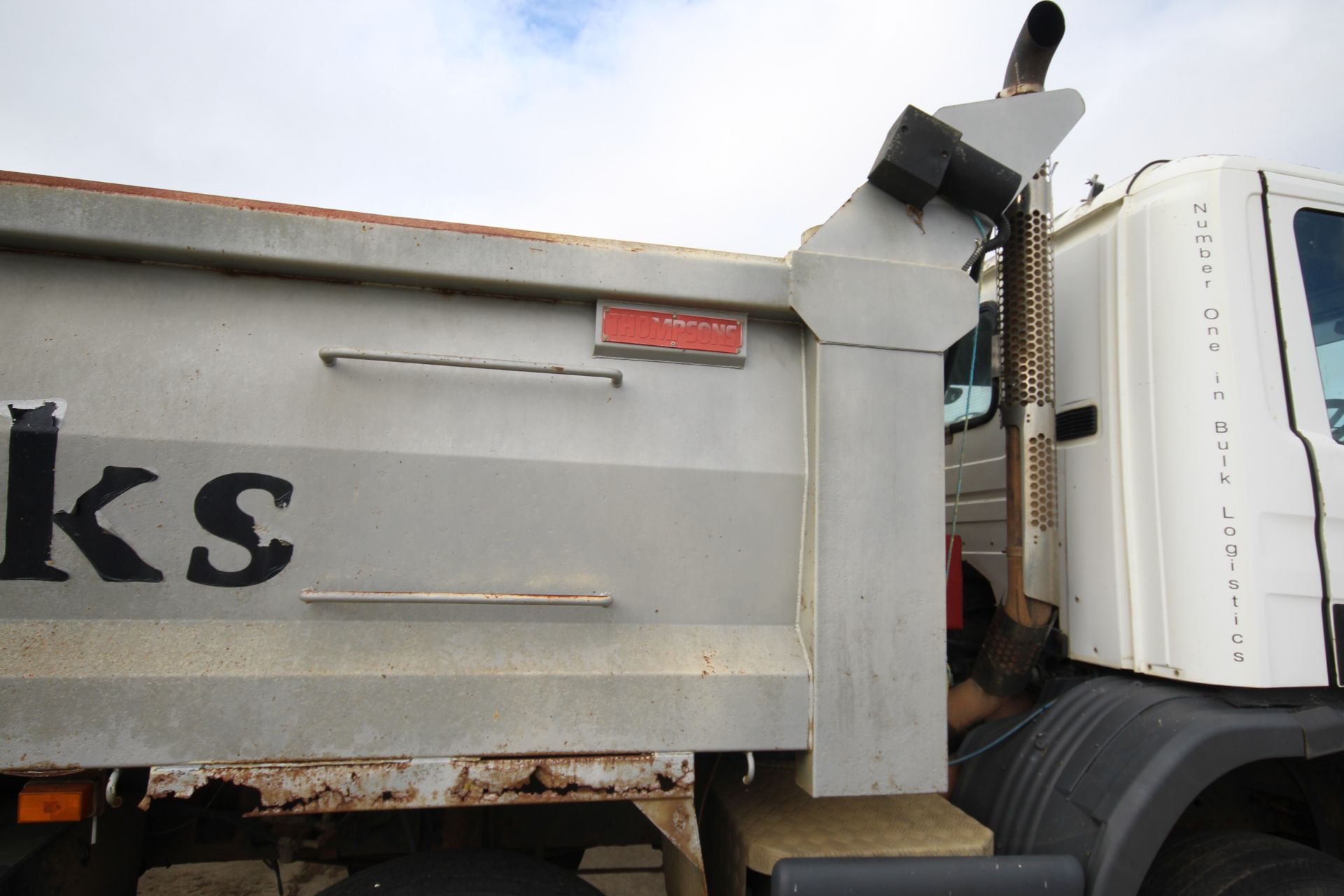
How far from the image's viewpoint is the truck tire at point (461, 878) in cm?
154

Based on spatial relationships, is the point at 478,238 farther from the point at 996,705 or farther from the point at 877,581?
the point at 996,705

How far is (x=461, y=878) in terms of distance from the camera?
1.57 m

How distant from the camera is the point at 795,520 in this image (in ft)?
5.61

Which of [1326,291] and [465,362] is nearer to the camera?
[465,362]

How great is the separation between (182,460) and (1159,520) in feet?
7.83

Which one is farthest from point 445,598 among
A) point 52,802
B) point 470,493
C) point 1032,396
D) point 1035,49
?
point 1035,49

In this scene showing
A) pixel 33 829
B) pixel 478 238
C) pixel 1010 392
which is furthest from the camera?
pixel 1010 392

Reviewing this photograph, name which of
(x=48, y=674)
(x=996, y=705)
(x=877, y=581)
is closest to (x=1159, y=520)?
(x=996, y=705)

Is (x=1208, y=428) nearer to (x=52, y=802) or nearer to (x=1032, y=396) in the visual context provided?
(x=1032, y=396)

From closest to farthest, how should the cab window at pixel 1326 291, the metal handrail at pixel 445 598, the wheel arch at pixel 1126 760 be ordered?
1. the metal handrail at pixel 445 598
2. the wheel arch at pixel 1126 760
3. the cab window at pixel 1326 291

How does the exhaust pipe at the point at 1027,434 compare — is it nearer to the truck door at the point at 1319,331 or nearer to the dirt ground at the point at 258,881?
the truck door at the point at 1319,331

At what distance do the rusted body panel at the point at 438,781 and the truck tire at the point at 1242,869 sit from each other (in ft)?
4.22

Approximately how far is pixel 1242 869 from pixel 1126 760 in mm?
415

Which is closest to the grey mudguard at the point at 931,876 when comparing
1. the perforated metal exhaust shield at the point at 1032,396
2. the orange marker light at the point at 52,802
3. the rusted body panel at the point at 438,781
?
the rusted body panel at the point at 438,781
